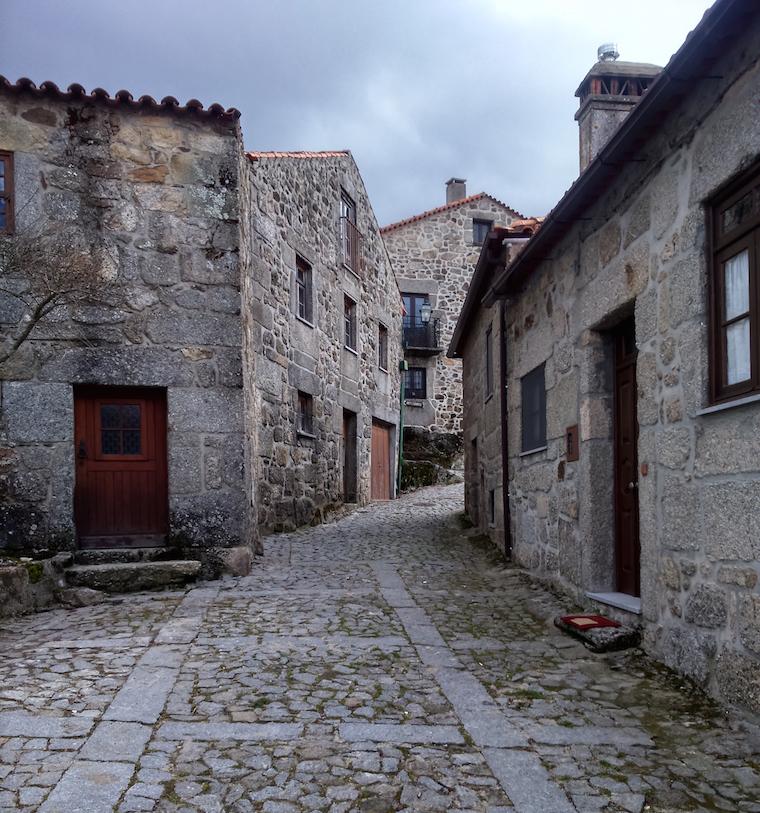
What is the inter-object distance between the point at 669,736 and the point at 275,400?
772 cm

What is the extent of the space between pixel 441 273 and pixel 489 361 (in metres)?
12.7

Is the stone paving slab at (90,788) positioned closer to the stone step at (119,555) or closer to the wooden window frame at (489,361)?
the stone step at (119,555)

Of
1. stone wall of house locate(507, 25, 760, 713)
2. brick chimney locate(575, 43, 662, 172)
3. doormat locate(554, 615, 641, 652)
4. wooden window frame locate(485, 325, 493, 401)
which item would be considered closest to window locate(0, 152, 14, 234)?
stone wall of house locate(507, 25, 760, 713)

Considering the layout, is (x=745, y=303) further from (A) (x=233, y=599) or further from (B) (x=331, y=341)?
(B) (x=331, y=341)

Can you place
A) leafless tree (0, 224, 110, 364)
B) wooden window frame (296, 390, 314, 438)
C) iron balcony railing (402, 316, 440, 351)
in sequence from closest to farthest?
leafless tree (0, 224, 110, 364)
wooden window frame (296, 390, 314, 438)
iron balcony railing (402, 316, 440, 351)

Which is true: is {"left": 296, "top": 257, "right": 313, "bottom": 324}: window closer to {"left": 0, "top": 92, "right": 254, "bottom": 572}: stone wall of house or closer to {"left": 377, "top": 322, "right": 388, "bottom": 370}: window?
{"left": 0, "top": 92, "right": 254, "bottom": 572}: stone wall of house

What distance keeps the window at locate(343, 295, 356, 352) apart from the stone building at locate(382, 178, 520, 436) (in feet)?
24.5

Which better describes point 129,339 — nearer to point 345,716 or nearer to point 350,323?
point 345,716

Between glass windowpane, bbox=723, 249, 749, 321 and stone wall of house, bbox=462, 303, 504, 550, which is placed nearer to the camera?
glass windowpane, bbox=723, 249, 749, 321

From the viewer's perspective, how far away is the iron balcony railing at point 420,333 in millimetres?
22016

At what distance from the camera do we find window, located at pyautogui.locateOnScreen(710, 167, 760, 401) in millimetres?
3393

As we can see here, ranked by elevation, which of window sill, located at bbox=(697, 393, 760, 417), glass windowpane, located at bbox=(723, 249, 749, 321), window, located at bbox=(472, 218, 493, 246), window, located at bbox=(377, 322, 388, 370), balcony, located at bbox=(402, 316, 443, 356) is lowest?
window sill, located at bbox=(697, 393, 760, 417)

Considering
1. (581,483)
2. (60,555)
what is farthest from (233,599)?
(581,483)

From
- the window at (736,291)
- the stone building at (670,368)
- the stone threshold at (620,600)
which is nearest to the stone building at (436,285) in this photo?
the stone building at (670,368)
